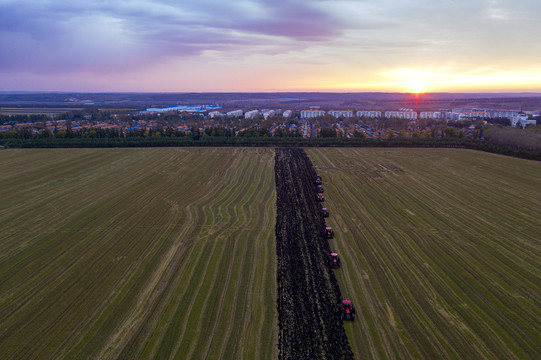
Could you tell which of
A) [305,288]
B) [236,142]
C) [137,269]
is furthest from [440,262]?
[236,142]

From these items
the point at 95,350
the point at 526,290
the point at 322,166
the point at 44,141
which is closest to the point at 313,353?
the point at 95,350

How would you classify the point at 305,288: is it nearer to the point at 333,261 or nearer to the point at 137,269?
the point at 333,261

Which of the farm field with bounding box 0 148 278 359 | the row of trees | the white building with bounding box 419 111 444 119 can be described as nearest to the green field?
the farm field with bounding box 0 148 278 359

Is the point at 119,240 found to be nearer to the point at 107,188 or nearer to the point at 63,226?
the point at 63,226

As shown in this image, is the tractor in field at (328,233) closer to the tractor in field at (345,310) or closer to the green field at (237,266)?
the green field at (237,266)

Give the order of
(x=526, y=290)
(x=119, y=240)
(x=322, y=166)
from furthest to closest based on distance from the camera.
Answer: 1. (x=322, y=166)
2. (x=119, y=240)
3. (x=526, y=290)

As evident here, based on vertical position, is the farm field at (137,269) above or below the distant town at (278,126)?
below

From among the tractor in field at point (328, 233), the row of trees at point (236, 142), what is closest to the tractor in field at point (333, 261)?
the tractor in field at point (328, 233)
